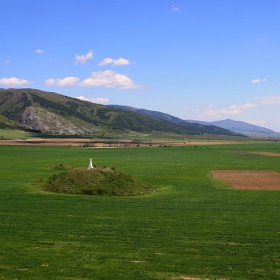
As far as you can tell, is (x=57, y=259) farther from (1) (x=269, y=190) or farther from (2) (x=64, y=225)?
(1) (x=269, y=190)

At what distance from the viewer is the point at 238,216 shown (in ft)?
80.1

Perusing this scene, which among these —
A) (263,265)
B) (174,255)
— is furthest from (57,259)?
(263,265)

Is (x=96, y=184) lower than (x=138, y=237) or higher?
higher

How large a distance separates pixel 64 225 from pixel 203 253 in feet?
27.9

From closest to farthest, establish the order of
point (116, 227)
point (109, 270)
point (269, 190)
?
point (109, 270) < point (116, 227) < point (269, 190)

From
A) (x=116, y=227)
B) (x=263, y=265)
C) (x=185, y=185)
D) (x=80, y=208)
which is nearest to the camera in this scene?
(x=263, y=265)

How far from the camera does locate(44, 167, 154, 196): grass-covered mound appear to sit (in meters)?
34.2

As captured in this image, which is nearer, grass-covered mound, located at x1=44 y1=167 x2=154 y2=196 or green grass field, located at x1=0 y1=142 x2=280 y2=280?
green grass field, located at x1=0 y1=142 x2=280 y2=280

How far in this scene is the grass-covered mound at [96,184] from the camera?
112 ft

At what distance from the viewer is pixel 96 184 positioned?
3500 centimetres

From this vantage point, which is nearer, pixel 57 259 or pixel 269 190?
pixel 57 259

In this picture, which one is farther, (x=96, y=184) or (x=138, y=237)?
(x=96, y=184)

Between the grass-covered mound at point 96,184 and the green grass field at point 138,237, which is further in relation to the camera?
the grass-covered mound at point 96,184

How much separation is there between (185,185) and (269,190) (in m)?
8.82
